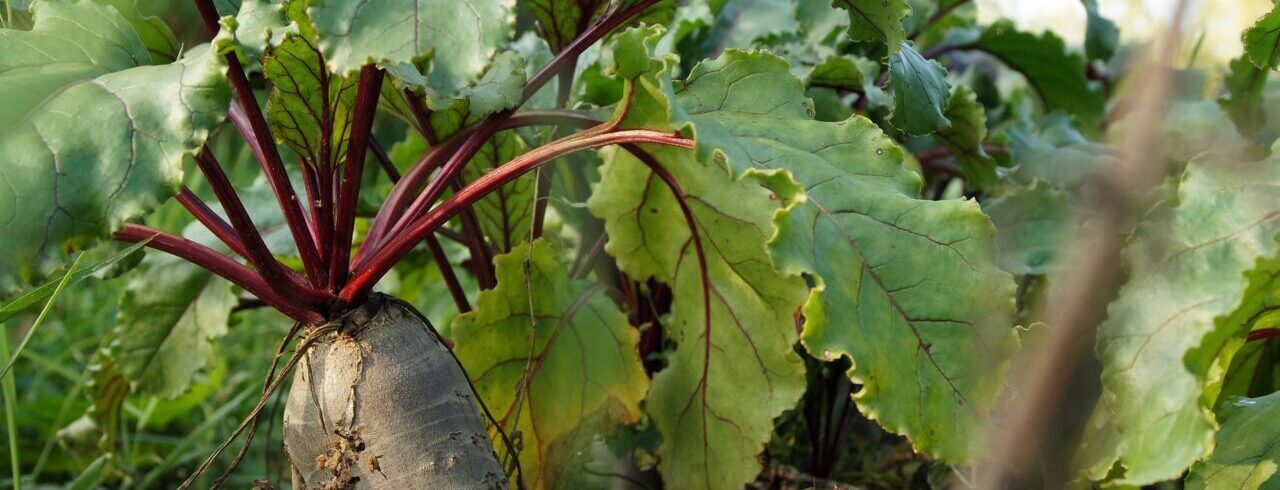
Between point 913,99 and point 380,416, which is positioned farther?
point 913,99

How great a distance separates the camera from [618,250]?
142 cm

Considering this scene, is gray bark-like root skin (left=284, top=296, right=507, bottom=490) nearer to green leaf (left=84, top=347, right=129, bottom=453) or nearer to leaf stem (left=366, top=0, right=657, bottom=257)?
leaf stem (left=366, top=0, right=657, bottom=257)

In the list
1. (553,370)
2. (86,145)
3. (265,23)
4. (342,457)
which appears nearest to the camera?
(86,145)

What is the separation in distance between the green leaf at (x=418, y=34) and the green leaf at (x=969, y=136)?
815 millimetres

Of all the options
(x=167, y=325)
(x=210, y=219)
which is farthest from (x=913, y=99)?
(x=167, y=325)

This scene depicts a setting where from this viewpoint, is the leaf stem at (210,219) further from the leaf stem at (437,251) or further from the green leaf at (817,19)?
the green leaf at (817,19)

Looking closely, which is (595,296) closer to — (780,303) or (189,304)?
(780,303)

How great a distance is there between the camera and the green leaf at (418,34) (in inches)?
35.9

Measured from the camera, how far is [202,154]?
3.54 ft

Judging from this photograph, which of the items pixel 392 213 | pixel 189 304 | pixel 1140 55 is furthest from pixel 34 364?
pixel 1140 55

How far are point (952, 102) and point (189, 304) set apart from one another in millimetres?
1197

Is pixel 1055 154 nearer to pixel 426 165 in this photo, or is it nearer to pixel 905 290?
pixel 905 290

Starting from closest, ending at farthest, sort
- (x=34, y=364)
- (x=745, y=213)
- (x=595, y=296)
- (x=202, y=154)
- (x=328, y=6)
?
(x=328, y=6)
(x=202, y=154)
(x=745, y=213)
(x=595, y=296)
(x=34, y=364)

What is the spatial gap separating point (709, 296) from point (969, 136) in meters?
0.53
